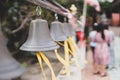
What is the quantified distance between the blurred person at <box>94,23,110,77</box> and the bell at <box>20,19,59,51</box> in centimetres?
473

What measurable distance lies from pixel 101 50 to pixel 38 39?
16.7 ft

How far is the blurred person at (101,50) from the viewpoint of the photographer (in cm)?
716

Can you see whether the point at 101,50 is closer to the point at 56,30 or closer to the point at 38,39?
the point at 56,30

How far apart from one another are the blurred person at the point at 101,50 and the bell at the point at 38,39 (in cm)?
473

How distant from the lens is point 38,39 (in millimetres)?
2418

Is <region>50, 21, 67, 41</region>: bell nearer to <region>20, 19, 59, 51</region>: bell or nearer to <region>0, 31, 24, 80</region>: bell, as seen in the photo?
<region>20, 19, 59, 51</region>: bell

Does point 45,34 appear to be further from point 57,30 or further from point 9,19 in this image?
point 9,19

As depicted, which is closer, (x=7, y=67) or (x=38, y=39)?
(x=7, y=67)

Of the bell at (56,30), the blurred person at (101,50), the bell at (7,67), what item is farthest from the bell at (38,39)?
the blurred person at (101,50)

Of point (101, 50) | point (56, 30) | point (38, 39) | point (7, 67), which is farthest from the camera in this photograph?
point (101, 50)

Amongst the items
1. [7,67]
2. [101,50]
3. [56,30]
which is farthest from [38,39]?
[101,50]

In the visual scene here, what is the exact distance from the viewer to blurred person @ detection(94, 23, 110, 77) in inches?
282

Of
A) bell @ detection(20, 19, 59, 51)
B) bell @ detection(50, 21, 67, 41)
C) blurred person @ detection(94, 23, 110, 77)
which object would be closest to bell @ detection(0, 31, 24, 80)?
bell @ detection(20, 19, 59, 51)

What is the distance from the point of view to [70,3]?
193 inches
